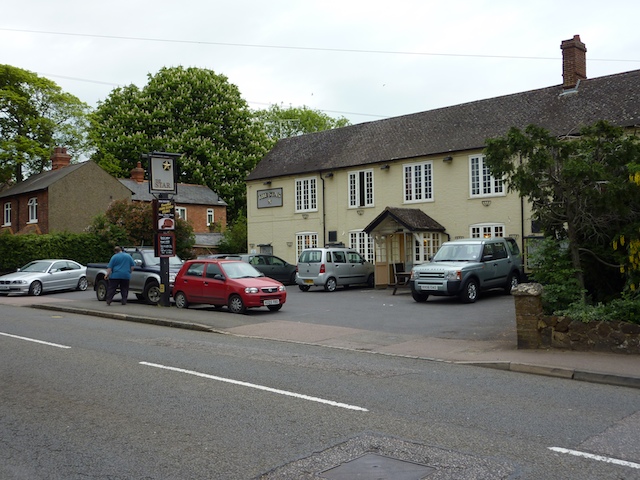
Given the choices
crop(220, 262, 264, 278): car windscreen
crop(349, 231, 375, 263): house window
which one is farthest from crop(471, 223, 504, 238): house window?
crop(220, 262, 264, 278): car windscreen

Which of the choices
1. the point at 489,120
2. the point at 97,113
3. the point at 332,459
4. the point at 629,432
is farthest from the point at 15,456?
the point at 97,113

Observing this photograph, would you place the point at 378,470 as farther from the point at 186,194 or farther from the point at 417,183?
the point at 186,194

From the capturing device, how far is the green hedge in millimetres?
34438

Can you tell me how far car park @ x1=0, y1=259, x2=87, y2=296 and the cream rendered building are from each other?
36.8 ft

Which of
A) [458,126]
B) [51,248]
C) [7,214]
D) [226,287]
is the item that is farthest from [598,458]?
[7,214]

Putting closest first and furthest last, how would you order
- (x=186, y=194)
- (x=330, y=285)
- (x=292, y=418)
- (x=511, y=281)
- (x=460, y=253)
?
(x=292, y=418) < (x=460, y=253) < (x=511, y=281) < (x=330, y=285) < (x=186, y=194)

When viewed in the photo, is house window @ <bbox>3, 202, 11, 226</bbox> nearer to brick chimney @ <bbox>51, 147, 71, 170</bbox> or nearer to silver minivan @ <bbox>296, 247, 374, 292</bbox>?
brick chimney @ <bbox>51, 147, 71, 170</bbox>

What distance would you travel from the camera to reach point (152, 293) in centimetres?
2147

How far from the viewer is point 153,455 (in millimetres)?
5668

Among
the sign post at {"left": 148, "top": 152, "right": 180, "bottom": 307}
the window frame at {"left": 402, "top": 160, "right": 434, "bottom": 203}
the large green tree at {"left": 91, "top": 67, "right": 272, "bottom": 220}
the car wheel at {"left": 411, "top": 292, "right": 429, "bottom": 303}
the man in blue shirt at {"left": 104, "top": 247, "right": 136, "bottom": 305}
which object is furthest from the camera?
the large green tree at {"left": 91, "top": 67, "right": 272, "bottom": 220}

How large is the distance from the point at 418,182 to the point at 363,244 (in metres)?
4.22

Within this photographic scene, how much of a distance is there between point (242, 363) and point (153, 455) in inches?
187

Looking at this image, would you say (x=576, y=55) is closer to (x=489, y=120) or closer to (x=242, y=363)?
(x=489, y=120)

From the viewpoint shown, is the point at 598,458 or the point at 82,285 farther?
the point at 82,285
